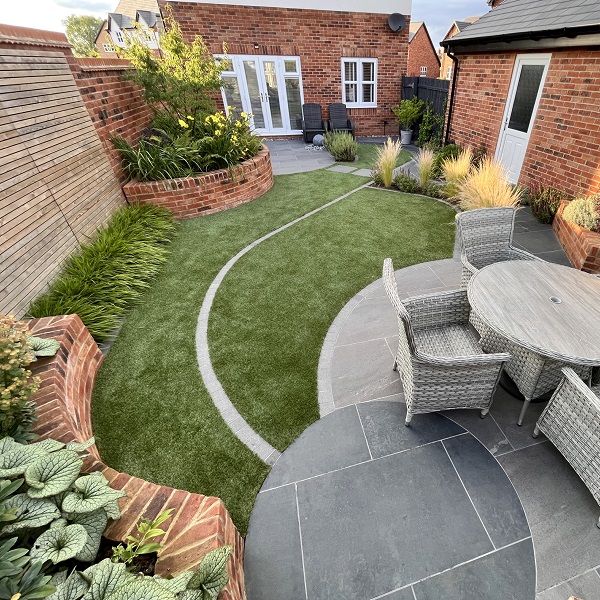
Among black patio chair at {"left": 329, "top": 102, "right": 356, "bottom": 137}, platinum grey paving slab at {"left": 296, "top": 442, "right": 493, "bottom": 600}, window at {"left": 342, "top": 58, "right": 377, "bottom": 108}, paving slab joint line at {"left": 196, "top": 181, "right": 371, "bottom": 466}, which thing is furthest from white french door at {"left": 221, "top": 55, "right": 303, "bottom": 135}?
platinum grey paving slab at {"left": 296, "top": 442, "right": 493, "bottom": 600}

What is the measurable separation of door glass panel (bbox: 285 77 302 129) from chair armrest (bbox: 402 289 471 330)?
10.6 metres

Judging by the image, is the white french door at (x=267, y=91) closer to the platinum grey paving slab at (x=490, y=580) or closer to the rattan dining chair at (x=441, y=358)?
the rattan dining chair at (x=441, y=358)

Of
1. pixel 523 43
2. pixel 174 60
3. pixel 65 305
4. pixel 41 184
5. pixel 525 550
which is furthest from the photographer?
pixel 174 60

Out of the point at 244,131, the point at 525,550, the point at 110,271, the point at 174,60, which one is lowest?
the point at 525,550

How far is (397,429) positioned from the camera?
2.40m

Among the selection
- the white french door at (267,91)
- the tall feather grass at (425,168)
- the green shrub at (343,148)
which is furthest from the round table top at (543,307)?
the white french door at (267,91)

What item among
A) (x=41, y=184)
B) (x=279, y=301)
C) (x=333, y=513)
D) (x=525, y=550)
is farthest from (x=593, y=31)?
(x=41, y=184)

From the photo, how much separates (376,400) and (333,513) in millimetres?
920

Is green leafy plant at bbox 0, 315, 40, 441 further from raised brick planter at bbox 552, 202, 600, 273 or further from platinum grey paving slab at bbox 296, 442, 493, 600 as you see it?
raised brick planter at bbox 552, 202, 600, 273

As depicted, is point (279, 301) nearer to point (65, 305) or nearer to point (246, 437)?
point (246, 437)

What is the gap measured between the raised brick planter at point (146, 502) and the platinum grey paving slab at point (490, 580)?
1.00m

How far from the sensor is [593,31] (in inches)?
167

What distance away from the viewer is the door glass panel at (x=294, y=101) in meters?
10.6

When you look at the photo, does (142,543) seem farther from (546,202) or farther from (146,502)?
(546,202)
